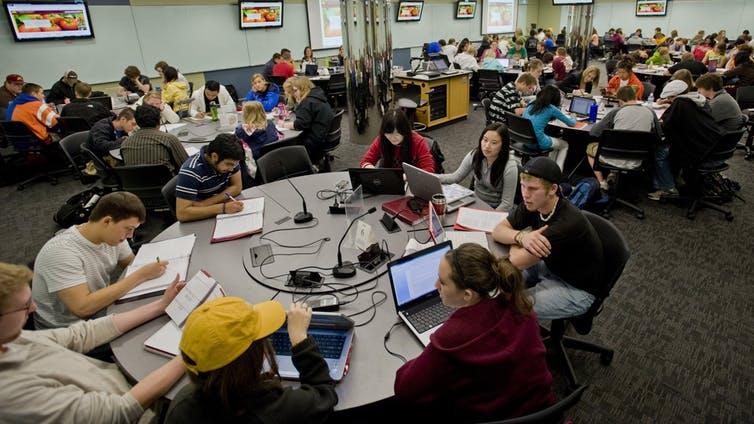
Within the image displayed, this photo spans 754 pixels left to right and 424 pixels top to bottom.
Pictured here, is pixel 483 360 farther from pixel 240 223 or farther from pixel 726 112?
pixel 726 112

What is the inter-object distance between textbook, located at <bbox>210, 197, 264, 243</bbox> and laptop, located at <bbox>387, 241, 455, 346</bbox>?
1.10 metres

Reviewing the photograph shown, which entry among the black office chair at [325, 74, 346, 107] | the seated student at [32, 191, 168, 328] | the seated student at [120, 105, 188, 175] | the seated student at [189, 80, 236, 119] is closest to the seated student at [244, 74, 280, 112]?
the seated student at [189, 80, 236, 119]

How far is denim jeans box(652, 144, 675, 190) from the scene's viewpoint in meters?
4.13

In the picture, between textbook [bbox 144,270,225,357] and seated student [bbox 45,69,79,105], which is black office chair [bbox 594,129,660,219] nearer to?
textbook [bbox 144,270,225,357]

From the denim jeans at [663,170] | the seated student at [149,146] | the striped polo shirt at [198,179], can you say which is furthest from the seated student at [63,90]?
the denim jeans at [663,170]

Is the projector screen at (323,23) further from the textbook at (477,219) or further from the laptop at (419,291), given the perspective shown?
the laptop at (419,291)

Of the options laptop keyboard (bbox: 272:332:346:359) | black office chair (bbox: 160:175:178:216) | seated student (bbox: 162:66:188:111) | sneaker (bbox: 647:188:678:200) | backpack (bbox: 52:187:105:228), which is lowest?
sneaker (bbox: 647:188:678:200)

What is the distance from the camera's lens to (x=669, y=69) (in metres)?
7.54

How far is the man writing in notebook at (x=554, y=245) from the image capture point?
1.87 metres

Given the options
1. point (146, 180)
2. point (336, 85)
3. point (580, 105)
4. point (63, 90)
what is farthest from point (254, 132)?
point (63, 90)

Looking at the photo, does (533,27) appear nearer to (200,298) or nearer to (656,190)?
(656,190)

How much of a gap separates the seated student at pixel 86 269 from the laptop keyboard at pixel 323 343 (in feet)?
2.73

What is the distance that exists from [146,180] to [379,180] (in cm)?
203

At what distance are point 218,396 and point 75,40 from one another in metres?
9.12
